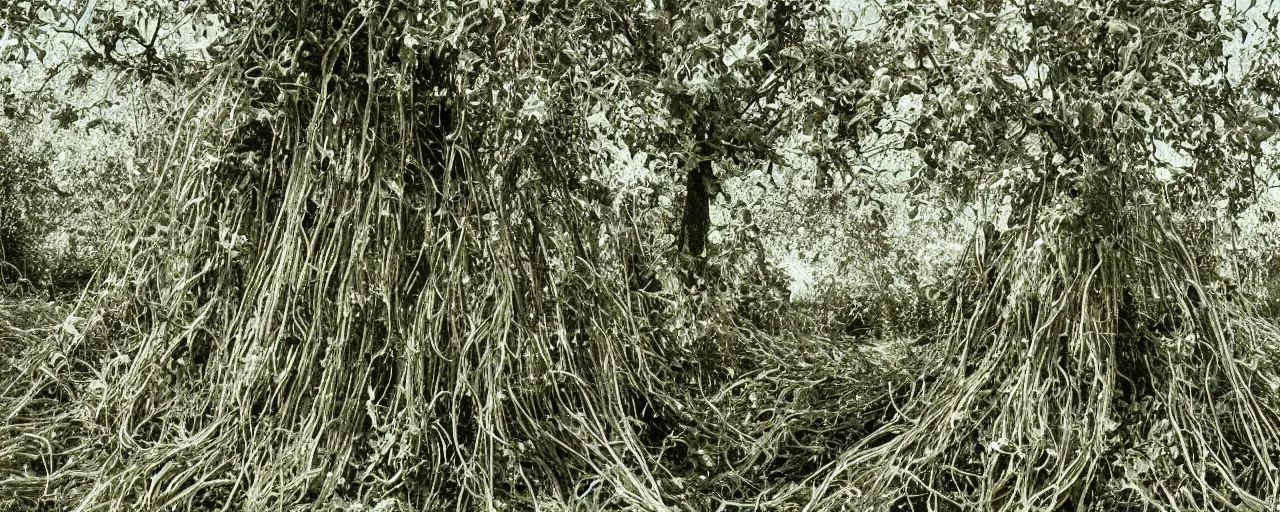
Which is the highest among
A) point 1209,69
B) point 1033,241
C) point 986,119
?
point 1209,69

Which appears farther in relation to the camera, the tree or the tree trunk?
the tree trunk

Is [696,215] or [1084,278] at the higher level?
[696,215]

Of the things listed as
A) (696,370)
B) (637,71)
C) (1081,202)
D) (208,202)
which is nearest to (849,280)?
(696,370)

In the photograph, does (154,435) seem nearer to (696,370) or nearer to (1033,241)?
(696,370)

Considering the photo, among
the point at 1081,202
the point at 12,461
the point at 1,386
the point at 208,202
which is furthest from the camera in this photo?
the point at 1,386

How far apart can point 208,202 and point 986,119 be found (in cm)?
193

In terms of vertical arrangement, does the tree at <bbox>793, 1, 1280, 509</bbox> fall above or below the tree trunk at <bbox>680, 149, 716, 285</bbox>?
below

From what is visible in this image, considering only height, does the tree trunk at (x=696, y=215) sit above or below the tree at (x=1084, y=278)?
above

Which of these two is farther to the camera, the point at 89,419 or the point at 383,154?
the point at 89,419

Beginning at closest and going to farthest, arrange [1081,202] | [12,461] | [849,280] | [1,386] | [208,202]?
[1081,202], [208,202], [12,461], [1,386], [849,280]

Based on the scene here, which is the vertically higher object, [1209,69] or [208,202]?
[1209,69]

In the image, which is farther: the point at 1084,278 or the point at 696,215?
the point at 696,215

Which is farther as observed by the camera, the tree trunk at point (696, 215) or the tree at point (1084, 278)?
the tree trunk at point (696, 215)

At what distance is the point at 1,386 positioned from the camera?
160 inches
